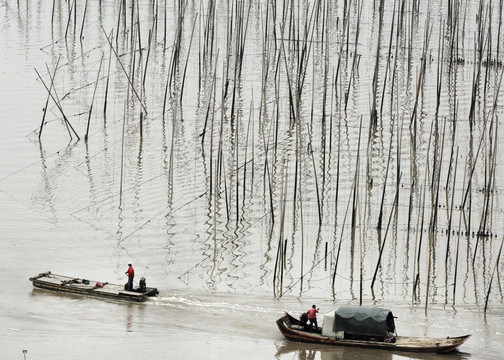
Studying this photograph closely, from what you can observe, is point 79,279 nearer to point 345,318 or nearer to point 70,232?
point 70,232

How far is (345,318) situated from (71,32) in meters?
24.3

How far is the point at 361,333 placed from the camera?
55.6 ft

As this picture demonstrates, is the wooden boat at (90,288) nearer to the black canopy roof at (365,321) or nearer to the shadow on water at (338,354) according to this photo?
the shadow on water at (338,354)

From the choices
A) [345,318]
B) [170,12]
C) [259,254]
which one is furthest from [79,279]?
[170,12]

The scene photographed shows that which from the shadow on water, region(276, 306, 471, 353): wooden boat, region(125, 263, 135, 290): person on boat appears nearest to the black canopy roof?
region(276, 306, 471, 353): wooden boat

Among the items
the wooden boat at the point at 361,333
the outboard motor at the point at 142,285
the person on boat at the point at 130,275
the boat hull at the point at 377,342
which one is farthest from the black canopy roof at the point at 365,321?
the person on boat at the point at 130,275

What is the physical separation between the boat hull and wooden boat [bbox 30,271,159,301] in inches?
120

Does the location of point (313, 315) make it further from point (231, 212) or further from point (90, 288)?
point (231, 212)

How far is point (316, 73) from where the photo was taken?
33.3 m

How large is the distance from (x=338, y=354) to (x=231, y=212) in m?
6.64

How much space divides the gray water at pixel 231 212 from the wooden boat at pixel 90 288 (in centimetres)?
16

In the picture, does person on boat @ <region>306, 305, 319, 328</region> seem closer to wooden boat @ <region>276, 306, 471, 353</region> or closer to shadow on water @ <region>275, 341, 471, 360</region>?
wooden boat @ <region>276, 306, 471, 353</region>

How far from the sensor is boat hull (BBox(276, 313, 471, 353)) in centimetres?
1655

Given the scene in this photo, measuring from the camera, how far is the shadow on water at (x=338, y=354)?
655 inches
